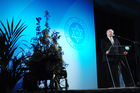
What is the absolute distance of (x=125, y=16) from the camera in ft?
25.9

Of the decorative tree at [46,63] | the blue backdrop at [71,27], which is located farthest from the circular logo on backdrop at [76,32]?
the decorative tree at [46,63]

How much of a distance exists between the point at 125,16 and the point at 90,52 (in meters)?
2.88

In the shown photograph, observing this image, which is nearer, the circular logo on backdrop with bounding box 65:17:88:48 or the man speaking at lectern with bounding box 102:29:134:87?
the man speaking at lectern with bounding box 102:29:134:87

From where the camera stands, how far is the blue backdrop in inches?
173

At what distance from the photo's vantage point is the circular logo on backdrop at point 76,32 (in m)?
5.33

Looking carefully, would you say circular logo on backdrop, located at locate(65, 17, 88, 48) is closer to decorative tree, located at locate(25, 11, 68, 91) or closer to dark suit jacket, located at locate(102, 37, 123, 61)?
dark suit jacket, located at locate(102, 37, 123, 61)

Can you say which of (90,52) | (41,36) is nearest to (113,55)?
(90,52)

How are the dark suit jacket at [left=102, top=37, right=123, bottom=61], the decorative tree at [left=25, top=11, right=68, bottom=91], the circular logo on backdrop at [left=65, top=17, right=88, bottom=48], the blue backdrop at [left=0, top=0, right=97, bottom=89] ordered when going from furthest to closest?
the circular logo on backdrop at [left=65, top=17, right=88, bottom=48] → the dark suit jacket at [left=102, top=37, right=123, bottom=61] → the blue backdrop at [left=0, top=0, right=97, bottom=89] → the decorative tree at [left=25, top=11, right=68, bottom=91]

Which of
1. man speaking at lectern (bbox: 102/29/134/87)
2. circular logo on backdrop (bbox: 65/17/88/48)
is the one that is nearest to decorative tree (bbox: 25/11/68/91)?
man speaking at lectern (bbox: 102/29/134/87)

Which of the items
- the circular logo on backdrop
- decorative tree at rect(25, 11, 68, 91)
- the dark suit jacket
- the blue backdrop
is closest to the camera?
decorative tree at rect(25, 11, 68, 91)

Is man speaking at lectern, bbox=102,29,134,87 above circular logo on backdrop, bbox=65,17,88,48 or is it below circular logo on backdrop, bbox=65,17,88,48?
below

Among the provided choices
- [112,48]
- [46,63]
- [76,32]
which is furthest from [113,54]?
[46,63]

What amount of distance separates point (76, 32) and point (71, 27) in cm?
21

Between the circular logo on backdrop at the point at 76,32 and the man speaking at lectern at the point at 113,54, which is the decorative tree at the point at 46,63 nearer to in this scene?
the man speaking at lectern at the point at 113,54
